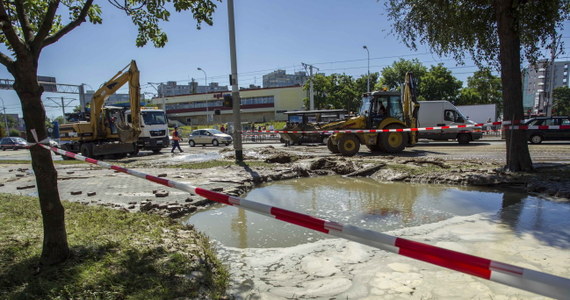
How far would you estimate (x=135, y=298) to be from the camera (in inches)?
106

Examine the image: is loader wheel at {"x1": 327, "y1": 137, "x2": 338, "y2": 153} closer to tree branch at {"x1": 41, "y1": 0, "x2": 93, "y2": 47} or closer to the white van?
the white van

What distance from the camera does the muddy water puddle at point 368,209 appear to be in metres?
5.00

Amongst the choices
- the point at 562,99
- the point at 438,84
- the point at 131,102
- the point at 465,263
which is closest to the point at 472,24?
the point at 465,263

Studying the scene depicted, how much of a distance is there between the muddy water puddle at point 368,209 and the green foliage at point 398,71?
36.5 m

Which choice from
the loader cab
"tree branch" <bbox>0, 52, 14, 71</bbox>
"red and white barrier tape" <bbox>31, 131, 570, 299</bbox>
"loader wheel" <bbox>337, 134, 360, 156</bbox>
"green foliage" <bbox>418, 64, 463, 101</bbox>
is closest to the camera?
"red and white barrier tape" <bbox>31, 131, 570, 299</bbox>

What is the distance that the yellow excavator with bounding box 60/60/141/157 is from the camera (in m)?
16.9

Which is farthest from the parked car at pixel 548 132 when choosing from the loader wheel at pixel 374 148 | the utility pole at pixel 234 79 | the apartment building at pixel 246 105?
the apartment building at pixel 246 105

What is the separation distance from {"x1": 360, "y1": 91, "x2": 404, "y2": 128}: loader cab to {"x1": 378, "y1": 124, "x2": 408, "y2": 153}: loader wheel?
0.56 m

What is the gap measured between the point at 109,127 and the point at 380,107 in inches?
551

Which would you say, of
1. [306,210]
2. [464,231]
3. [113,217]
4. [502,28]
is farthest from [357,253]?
[502,28]

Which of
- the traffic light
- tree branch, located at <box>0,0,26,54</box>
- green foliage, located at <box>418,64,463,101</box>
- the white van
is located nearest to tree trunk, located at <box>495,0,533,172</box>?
the traffic light

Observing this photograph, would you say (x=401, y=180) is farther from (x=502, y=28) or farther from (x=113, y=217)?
(x=113, y=217)

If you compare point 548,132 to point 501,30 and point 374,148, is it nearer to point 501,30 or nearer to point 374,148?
point 374,148

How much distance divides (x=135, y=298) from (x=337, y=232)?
5.60ft
